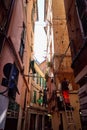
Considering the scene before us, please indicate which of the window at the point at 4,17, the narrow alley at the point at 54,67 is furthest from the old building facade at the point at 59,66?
the window at the point at 4,17

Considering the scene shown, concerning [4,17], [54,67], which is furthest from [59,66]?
[4,17]

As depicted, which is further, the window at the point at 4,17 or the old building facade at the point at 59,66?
the old building facade at the point at 59,66

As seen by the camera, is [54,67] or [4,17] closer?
→ [4,17]

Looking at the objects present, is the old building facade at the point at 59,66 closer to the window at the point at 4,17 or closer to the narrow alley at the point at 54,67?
the narrow alley at the point at 54,67

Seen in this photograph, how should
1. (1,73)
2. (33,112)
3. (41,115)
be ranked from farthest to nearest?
1. (41,115)
2. (33,112)
3. (1,73)

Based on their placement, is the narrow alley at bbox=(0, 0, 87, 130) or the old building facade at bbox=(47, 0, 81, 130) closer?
the narrow alley at bbox=(0, 0, 87, 130)

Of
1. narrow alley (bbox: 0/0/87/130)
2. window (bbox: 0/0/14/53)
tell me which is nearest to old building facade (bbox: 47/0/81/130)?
narrow alley (bbox: 0/0/87/130)

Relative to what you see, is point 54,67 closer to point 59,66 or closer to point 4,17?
point 59,66

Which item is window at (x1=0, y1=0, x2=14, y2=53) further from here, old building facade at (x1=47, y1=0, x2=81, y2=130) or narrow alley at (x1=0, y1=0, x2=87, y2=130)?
old building facade at (x1=47, y1=0, x2=81, y2=130)

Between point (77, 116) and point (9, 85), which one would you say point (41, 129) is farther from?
point (9, 85)

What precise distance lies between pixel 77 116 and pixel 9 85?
24.8ft

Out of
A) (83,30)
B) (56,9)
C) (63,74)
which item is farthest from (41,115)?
(83,30)

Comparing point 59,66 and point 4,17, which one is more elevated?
point 59,66

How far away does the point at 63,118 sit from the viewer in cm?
1170
